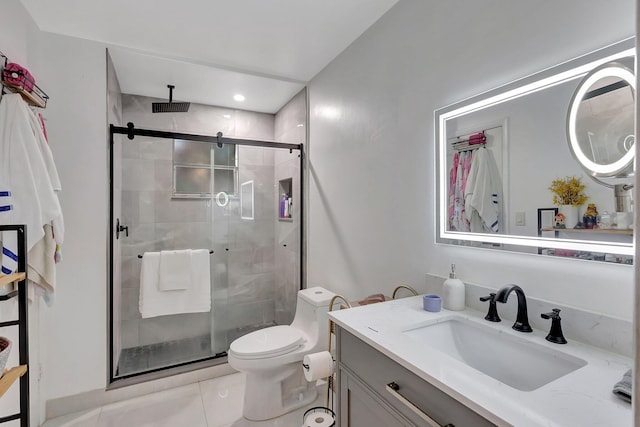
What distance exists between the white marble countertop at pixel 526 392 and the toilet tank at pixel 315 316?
102 cm

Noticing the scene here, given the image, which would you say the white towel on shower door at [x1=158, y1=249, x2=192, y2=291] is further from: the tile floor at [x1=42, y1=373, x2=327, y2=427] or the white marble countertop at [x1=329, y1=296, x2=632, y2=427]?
the white marble countertop at [x1=329, y1=296, x2=632, y2=427]

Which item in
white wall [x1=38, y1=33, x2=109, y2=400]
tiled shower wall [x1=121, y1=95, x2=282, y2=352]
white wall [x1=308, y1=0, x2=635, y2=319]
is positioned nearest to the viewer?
white wall [x1=308, y1=0, x2=635, y2=319]

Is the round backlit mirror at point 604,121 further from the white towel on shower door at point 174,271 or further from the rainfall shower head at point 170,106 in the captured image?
the rainfall shower head at point 170,106

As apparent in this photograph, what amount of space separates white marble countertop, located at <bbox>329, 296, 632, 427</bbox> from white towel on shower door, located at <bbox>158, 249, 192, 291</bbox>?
1879 mm

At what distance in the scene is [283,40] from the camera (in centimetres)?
205

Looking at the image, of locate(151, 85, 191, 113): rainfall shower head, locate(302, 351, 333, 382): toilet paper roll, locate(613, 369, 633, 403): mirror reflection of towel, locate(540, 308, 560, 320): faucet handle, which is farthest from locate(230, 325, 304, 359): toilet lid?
locate(151, 85, 191, 113): rainfall shower head

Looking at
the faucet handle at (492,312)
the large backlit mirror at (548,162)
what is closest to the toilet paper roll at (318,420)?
the faucet handle at (492,312)

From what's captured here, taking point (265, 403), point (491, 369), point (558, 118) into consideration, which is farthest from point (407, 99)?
point (265, 403)

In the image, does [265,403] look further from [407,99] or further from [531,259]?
[407,99]

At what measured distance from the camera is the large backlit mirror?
2.82 ft

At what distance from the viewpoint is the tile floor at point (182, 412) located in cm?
184

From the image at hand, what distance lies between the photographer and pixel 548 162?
1.02 meters

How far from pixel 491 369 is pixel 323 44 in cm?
210

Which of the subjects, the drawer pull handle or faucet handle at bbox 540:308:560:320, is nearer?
the drawer pull handle
